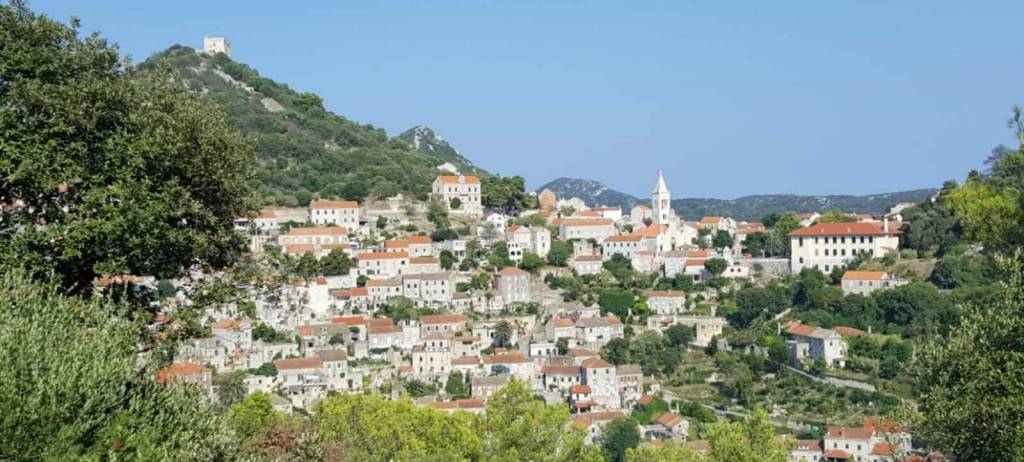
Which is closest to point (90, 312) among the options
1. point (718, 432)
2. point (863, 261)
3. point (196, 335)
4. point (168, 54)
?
point (196, 335)

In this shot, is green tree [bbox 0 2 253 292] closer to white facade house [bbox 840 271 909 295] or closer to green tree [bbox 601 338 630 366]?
green tree [bbox 601 338 630 366]

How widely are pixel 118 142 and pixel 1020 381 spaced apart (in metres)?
11.1

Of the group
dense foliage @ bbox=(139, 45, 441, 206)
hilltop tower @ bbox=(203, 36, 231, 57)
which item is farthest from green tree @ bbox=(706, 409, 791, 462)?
hilltop tower @ bbox=(203, 36, 231, 57)

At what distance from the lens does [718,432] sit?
21.8 metres

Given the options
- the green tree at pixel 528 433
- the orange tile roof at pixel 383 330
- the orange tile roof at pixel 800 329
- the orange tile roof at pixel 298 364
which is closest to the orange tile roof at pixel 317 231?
the orange tile roof at pixel 383 330

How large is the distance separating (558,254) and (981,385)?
180 feet

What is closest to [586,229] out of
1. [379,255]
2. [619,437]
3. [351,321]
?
[379,255]

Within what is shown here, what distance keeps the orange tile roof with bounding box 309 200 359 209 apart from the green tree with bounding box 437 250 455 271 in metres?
8.44

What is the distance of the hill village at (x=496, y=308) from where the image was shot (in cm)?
4919

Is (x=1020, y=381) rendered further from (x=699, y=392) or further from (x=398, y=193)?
(x=398, y=193)

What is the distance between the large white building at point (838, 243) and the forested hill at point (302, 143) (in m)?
28.4

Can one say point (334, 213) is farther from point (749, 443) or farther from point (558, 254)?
point (749, 443)

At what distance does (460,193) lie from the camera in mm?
80438

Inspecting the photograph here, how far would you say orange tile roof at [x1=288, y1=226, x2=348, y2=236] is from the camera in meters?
67.8
